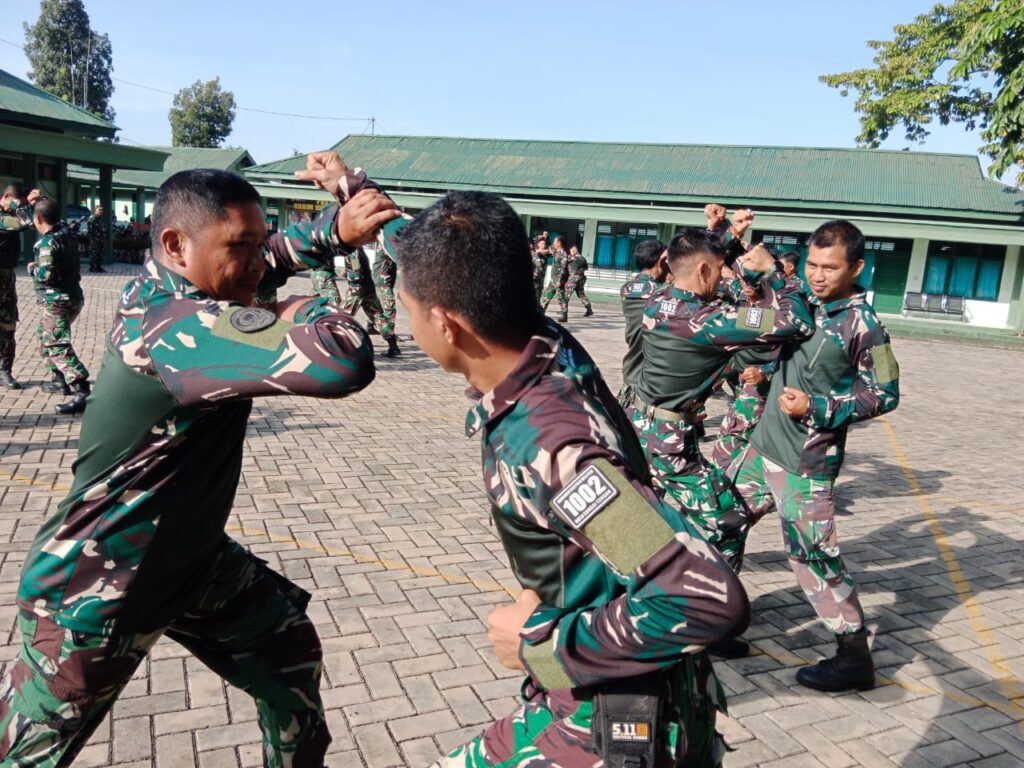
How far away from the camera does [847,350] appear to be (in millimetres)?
3986

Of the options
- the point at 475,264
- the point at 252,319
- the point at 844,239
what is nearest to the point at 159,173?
the point at 844,239

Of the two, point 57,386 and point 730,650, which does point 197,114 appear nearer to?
point 57,386

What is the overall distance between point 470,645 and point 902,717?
208cm

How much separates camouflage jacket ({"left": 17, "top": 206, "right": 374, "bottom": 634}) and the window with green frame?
90.9ft

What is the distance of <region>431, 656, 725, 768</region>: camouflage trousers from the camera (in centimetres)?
164

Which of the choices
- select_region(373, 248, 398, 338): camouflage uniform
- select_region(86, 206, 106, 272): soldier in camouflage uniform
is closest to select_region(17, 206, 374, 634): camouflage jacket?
select_region(373, 248, 398, 338): camouflage uniform

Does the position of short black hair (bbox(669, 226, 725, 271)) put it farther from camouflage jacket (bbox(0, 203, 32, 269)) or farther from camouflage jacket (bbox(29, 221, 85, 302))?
camouflage jacket (bbox(0, 203, 32, 269))

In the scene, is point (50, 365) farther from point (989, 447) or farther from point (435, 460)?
point (989, 447)

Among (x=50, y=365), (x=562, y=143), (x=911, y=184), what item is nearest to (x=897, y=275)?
(x=911, y=184)

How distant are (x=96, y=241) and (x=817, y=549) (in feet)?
76.6

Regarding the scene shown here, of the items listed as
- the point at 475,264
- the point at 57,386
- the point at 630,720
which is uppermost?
the point at 475,264

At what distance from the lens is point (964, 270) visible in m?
25.4

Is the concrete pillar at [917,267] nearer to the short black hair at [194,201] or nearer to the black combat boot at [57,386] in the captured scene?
the black combat boot at [57,386]

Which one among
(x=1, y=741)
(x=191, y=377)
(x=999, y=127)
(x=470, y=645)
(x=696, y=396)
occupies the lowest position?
(x=470, y=645)
